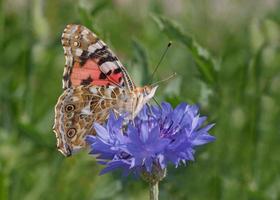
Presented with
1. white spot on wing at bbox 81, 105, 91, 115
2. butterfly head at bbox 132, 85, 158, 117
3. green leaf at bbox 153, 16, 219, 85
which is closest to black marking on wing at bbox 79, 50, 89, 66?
white spot on wing at bbox 81, 105, 91, 115

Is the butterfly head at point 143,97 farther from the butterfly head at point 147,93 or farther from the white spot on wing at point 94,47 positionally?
the white spot on wing at point 94,47

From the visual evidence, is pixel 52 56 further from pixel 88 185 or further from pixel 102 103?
pixel 102 103

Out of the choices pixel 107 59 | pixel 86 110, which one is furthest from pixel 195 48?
pixel 86 110

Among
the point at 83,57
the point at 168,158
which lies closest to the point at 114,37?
the point at 83,57

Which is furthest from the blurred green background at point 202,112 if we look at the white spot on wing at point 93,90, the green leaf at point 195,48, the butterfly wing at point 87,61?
the white spot on wing at point 93,90

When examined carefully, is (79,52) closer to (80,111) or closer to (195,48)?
(80,111)

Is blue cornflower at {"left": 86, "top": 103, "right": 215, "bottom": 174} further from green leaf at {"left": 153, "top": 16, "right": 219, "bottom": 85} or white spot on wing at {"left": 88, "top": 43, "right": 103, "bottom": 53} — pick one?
green leaf at {"left": 153, "top": 16, "right": 219, "bottom": 85}

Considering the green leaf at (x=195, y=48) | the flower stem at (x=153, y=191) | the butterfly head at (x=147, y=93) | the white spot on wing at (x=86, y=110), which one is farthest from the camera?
the green leaf at (x=195, y=48)
